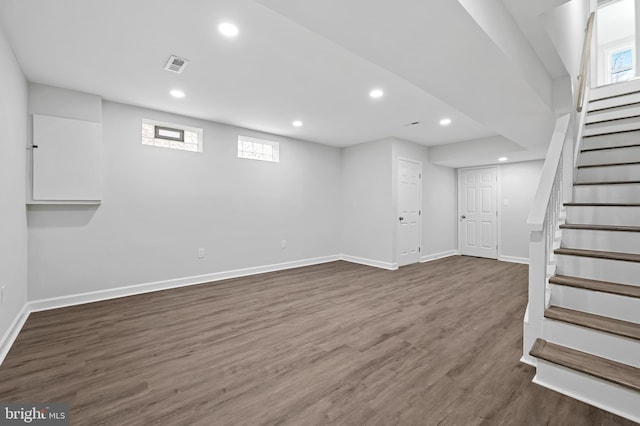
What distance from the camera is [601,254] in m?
2.04

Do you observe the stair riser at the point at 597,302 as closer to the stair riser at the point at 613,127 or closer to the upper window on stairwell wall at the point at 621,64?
the stair riser at the point at 613,127

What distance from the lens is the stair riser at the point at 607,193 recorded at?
247 cm

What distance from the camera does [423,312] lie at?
3.10 meters

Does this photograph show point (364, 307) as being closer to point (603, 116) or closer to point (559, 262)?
point (559, 262)

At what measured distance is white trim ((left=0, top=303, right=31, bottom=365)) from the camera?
2.19 metres

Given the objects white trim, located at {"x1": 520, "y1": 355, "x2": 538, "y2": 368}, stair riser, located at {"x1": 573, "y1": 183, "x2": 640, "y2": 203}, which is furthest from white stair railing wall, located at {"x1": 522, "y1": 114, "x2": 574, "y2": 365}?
stair riser, located at {"x1": 573, "y1": 183, "x2": 640, "y2": 203}

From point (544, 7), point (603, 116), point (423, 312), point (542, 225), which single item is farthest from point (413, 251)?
point (544, 7)

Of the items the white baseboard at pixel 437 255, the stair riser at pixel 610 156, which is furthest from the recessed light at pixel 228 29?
the white baseboard at pixel 437 255

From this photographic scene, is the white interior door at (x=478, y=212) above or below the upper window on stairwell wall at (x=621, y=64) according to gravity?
below

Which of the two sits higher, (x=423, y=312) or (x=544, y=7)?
(x=544, y=7)

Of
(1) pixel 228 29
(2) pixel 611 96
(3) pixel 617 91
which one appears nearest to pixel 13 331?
(1) pixel 228 29

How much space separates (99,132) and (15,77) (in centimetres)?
90

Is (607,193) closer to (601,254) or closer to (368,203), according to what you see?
(601,254)

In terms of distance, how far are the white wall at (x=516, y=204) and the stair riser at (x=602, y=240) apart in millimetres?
4041
